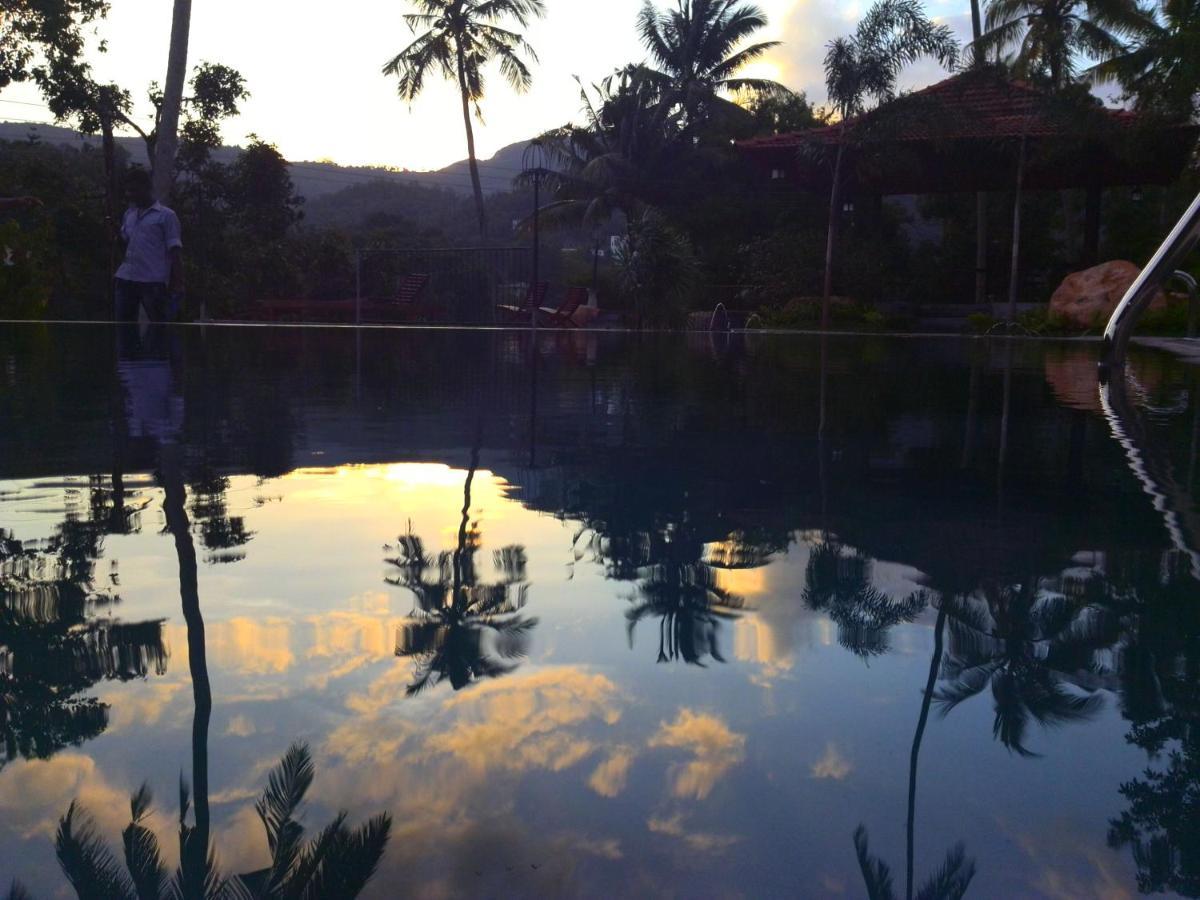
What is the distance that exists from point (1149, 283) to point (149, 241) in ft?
29.9

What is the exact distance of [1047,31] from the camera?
25.3m

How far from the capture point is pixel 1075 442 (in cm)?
466

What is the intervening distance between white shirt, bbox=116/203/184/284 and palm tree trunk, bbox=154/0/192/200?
7.50m

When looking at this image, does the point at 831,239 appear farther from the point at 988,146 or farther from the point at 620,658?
the point at 620,658

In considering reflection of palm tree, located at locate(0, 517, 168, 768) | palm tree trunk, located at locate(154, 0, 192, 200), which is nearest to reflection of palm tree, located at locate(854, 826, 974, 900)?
reflection of palm tree, located at locate(0, 517, 168, 768)

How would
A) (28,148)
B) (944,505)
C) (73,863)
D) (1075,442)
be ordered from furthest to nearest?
(28,148)
(1075,442)
(944,505)
(73,863)

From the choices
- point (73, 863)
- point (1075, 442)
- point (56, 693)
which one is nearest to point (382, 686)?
point (56, 693)

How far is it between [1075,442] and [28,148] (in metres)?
29.3

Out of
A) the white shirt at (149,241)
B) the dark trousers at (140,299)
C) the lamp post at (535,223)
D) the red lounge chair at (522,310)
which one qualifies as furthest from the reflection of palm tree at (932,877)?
the red lounge chair at (522,310)

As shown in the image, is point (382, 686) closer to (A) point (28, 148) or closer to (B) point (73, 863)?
(B) point (73, 863)

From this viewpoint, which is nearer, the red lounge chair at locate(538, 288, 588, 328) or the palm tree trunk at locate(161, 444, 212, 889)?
the palm tree trunk at locate(161, 444, 212, 889)

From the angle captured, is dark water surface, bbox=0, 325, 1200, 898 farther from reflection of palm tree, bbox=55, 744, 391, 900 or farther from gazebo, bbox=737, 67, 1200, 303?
gazebo, bbox=737, 67, 1200, 303

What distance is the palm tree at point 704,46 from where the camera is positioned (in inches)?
1544

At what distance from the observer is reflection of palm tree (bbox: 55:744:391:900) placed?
1.14 metres
